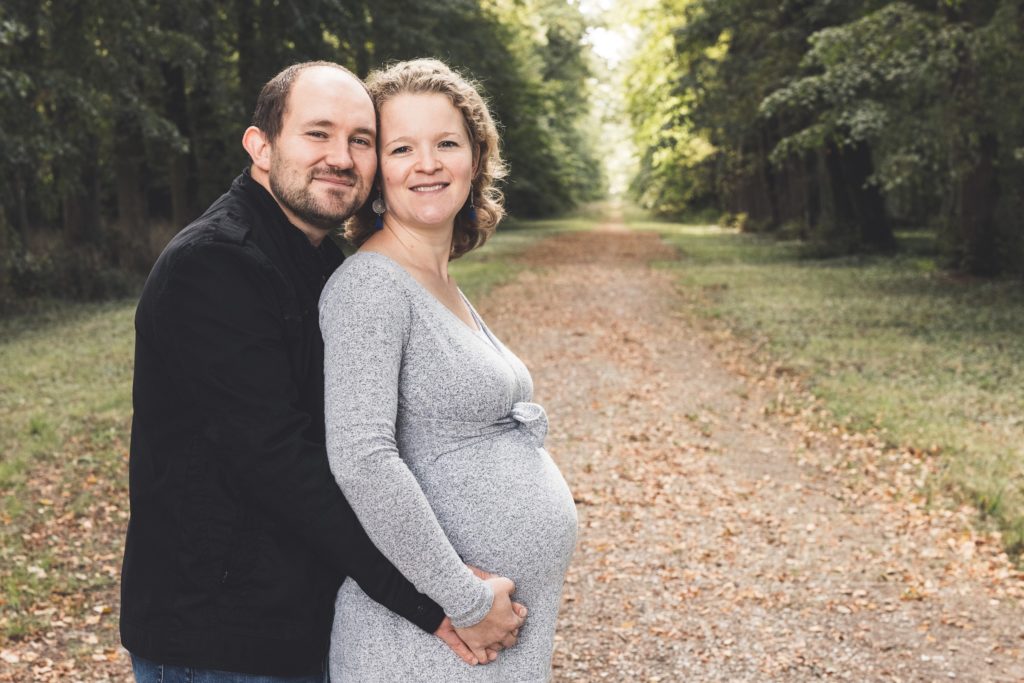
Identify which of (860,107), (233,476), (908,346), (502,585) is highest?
(860,107)

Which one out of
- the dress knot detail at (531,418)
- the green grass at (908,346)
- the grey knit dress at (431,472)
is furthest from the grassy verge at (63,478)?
the green grass at (908,346)

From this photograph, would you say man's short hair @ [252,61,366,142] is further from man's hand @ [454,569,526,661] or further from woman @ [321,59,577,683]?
man's hand @ [454,569,526,661]

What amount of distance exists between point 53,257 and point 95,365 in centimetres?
786

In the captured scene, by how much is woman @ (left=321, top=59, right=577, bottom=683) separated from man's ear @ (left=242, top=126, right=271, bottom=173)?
0.25m

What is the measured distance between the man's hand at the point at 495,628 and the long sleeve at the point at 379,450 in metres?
0.04

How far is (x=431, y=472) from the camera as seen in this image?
2.04 meters

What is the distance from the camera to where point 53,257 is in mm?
17953

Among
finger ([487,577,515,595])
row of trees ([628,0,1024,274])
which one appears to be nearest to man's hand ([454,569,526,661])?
finger ([487,577,515,595])

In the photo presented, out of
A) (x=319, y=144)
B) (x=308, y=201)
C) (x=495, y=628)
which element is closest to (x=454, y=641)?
(x=495, y=628)

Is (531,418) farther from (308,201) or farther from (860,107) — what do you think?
(860,107)

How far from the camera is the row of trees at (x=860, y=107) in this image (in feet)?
46.1

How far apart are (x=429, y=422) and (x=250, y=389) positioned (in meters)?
0.39

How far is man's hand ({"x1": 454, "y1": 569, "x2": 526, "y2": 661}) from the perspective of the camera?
200 cm

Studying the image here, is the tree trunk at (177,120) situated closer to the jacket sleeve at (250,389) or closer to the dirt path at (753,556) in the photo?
A: the dirt path at (753,556)
